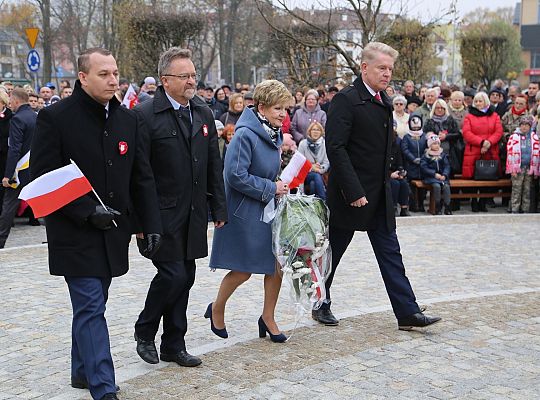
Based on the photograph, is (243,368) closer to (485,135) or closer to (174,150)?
(174,150)

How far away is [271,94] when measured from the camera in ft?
20.1

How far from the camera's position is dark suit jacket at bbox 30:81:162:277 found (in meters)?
4.87

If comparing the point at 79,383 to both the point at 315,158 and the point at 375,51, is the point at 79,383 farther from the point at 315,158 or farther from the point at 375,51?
the point at 315,158

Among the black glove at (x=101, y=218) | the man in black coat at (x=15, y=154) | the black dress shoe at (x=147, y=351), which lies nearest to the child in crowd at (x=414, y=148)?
the man in black coat at (x=15, y=154)

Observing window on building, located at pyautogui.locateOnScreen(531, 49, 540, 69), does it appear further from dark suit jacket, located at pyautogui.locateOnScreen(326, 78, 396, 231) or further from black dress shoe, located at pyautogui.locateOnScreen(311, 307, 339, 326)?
black dress shoe, located at pyautogui.locateOnScreen(311, 307, 339, 326)

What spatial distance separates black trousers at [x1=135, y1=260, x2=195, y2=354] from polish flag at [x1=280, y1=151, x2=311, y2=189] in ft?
3.39

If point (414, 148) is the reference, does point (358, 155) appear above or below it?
above

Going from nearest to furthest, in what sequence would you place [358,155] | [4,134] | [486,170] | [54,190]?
[54,190] → [358,155] → [4,134] → [486,170]

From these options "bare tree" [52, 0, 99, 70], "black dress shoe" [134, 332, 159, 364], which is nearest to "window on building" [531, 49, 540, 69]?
"bare tree" [52, 0, 99, 70]

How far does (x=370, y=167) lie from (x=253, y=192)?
1.04 m

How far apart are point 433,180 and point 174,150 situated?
8.80 m

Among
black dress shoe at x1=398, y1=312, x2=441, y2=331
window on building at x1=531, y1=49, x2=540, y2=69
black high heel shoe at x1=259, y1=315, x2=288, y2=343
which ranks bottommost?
black high heel shoe at x1=259, y1=315, x2=288, y2=343

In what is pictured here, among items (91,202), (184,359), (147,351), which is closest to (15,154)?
(147,351)

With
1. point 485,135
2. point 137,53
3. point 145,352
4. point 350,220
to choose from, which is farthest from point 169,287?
point 137,53
